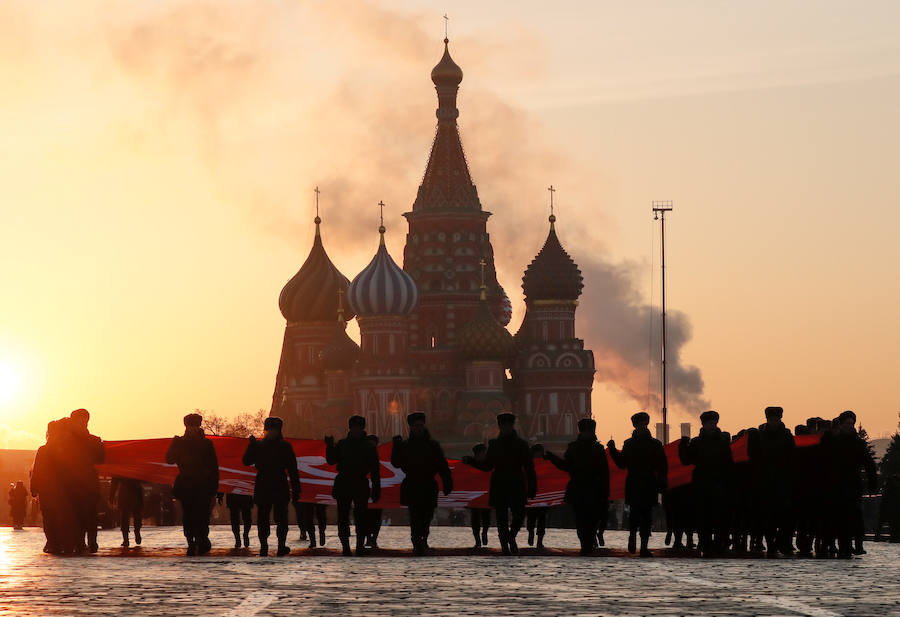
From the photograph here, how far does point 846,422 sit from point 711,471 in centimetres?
180

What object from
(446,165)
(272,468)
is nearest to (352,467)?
(272,468)

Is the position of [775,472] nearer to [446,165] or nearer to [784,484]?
[784,484]

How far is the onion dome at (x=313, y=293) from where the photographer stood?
142 m

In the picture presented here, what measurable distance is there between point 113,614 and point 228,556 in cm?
1007

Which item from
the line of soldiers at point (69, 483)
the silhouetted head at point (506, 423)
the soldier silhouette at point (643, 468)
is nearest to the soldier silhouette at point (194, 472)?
the line of soldiers at point (69, 483)

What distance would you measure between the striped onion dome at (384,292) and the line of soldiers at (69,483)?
105 metres

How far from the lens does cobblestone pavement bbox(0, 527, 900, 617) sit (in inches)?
502

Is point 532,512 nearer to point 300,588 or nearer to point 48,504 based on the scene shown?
point 48,504

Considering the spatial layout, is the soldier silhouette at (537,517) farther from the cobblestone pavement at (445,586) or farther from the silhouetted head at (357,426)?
the cobblestone pavement at (445,586)

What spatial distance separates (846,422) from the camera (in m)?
23.8

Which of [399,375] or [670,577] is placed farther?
[399,375]

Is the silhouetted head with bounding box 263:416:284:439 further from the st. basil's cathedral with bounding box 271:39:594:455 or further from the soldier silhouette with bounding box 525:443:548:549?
the st. basil's cathedral with bounding box 271:39:594:455

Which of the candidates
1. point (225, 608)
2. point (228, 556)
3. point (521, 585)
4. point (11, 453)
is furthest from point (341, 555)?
point (11, 453)

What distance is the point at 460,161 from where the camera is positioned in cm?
13438
